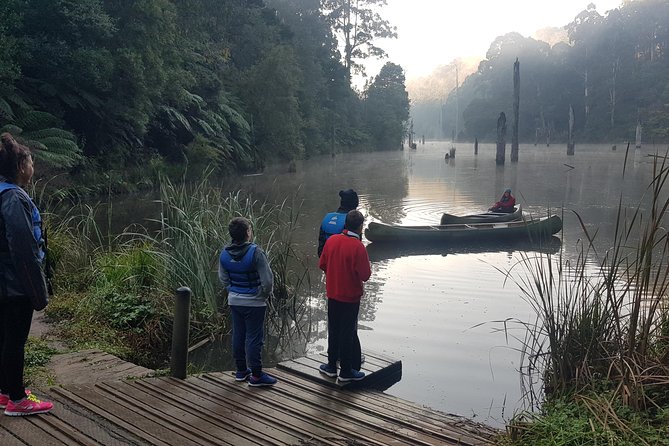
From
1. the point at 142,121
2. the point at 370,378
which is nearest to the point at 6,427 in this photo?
the point at 370,378

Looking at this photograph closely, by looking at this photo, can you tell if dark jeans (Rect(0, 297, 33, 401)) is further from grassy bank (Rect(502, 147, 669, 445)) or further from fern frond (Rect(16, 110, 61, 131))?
fern frond (Rect(16, 110, 61, 131))

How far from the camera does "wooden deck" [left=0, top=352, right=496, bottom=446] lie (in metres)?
3.50

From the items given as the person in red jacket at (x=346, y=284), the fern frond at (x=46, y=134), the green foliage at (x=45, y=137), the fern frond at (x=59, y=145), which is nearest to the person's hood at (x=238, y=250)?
the person in red jacket at (x=346, y=284)

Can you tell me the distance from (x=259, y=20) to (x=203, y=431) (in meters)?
36.9

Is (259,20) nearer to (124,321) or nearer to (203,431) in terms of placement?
(124,321)

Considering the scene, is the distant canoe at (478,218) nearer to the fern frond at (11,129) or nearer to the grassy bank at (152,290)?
the grassy bank at (152,290)

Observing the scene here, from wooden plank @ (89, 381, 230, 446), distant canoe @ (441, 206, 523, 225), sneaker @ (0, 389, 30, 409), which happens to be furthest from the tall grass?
distant canoe @ (441, 206, 523, 225)

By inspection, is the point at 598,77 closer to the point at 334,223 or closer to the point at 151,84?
the point at 151,84

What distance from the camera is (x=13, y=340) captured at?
136 inches

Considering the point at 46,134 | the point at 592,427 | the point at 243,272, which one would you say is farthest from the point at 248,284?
the point at 46,134

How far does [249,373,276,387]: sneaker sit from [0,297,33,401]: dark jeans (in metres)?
1.59

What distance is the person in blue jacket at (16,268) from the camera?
10.8 feet

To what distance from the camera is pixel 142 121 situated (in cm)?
2117

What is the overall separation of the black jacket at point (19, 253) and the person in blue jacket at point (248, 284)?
1.42 metres
